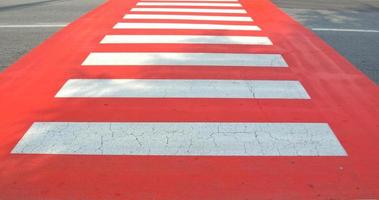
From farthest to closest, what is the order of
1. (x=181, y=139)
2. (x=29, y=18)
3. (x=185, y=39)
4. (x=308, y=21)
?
(x=29, y=18), (x=308, y=21), (x=185, y=39), (x=181, y=139)

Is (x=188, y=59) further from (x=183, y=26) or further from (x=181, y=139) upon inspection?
(x=181, y=139)

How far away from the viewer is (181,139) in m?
4.70

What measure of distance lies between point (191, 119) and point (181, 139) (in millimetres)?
510

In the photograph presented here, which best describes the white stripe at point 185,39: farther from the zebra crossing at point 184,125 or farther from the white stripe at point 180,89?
the white stripe at point 180,89

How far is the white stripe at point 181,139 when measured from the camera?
443cm

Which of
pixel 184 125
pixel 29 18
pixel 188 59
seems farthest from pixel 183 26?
pixel 184 125

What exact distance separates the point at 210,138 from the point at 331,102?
184 centimetres

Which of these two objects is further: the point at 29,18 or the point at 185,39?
the point at 29,18

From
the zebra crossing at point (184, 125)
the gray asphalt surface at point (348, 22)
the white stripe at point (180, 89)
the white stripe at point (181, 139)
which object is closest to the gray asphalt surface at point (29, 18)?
the zebra crossing at point (184, 125)

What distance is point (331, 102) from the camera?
5.68 metres
